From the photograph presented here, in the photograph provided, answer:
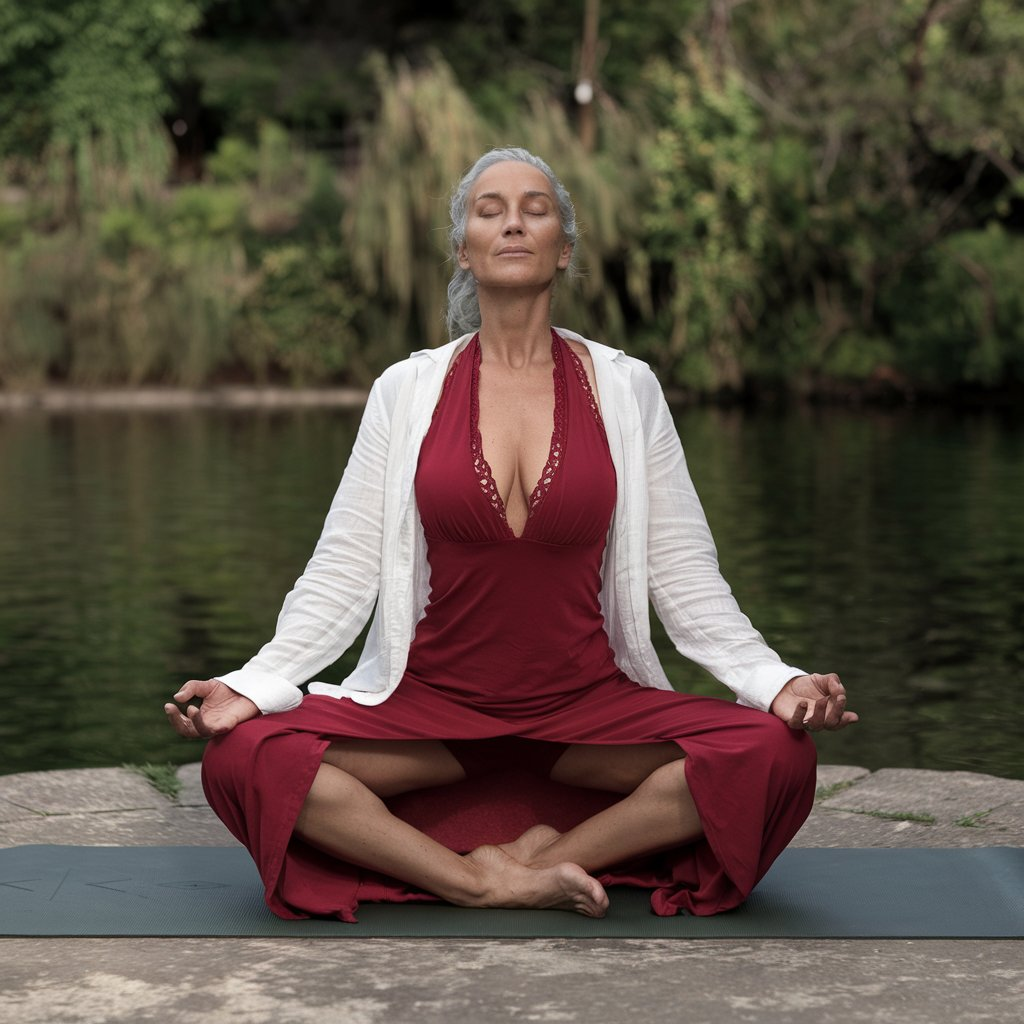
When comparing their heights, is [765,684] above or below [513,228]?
below

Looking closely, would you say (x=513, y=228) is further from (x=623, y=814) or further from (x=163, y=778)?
(x=163, y=778)

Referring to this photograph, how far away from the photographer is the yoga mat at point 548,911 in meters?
3.44

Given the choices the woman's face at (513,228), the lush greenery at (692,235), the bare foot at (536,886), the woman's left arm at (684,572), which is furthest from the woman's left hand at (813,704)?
the lush greenery at (692,235)

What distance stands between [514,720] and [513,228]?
35.9 inches

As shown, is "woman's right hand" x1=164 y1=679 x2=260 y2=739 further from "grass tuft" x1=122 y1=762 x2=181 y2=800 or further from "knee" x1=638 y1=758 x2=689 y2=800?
"grass tuft" x1=122 y1=762 x2=181 y2=800

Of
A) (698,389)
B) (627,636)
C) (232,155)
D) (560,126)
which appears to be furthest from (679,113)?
(627,636)

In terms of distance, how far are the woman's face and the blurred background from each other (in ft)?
25.3

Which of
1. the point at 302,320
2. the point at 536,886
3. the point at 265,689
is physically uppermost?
the point at 265,689

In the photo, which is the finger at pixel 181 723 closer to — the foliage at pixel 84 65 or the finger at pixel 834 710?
the finger at pixel 834 710

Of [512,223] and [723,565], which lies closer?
[512,223]

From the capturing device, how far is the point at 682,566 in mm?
3826

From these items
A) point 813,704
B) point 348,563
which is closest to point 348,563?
point 348,563

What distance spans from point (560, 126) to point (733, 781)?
24.0m

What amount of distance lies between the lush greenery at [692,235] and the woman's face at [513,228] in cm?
2133
